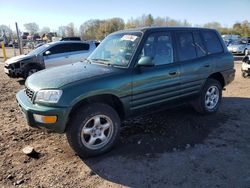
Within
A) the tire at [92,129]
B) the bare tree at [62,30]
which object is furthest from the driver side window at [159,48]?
the bare tree at [62,30]

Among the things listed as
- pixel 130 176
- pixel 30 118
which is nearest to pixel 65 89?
pixel 30 118

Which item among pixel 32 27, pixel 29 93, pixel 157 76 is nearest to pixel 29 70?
pixel 29 93

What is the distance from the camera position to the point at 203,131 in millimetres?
5094

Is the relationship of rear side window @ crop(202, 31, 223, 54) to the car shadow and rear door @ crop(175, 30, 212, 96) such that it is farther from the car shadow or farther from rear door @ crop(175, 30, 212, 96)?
the car shadow

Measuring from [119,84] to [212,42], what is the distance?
2847 millimetres

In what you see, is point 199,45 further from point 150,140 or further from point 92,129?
point 92,129

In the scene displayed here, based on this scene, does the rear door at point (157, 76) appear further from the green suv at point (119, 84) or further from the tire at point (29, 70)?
the tire at point (29, 70)

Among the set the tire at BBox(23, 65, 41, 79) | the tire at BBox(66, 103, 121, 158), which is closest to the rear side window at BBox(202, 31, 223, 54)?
the tire at BBox(66, 103, 121, 158)

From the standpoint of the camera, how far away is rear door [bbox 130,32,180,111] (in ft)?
14.5

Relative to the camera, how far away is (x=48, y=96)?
3754mm

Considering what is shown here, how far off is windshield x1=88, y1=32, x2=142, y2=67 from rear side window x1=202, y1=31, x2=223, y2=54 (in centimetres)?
185

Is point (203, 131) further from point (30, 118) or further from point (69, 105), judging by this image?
point (30, 118)

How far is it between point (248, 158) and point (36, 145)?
11.0 ft

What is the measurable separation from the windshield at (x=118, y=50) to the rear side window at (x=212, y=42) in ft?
6.07
